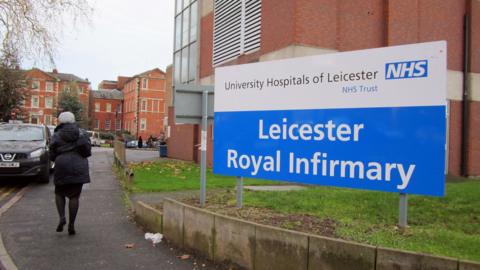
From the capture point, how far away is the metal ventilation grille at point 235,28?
1593cm

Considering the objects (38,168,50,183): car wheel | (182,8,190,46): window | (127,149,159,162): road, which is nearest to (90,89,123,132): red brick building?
(127,149,159,162): road

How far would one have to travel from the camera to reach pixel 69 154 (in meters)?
6.25

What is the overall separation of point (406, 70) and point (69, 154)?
4710 millimetres

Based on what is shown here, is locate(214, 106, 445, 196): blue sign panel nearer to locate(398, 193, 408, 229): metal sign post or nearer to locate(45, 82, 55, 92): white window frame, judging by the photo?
locate(398, 193, 408, 229): metal sign post

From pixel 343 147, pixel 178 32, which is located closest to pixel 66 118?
pixel 343 147

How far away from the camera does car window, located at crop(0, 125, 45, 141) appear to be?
1219cm

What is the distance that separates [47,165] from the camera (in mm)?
11805

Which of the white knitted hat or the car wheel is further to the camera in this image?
the car wheel

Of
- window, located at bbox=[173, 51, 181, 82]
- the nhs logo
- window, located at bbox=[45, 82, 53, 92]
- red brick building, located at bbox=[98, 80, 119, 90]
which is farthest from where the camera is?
red brick building, located at bbox=[98, 80, 119, 90]

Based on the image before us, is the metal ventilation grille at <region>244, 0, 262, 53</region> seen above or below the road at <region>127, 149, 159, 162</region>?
above

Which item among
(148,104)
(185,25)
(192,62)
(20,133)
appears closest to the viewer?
(20,133)

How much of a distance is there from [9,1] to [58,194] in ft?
39.1

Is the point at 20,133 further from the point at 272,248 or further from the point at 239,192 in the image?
the point at 272,248

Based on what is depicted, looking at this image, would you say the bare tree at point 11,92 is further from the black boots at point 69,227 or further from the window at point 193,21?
the black boots at point 69,227
